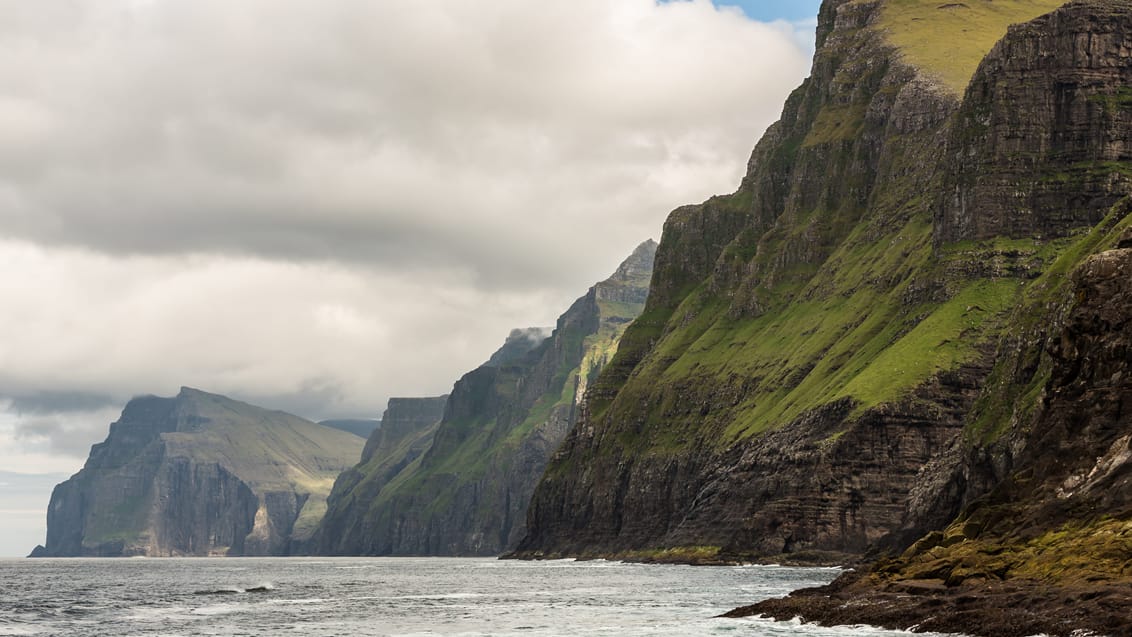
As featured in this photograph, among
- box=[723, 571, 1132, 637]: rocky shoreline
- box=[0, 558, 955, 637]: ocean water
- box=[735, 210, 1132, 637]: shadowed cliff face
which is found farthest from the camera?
box=[0, 558, 955, 637]: ocean water

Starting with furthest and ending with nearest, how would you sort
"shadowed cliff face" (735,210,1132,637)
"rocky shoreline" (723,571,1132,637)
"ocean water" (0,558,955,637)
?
"ocean water" (0,558,955,637) < "shadowed cliff face" (735,210,1132,637) < "rocky shoreline" (723,571,1132,637)

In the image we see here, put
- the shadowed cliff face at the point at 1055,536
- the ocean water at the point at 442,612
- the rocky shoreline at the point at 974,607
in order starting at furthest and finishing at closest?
the ocean water at the point at 442,612
the shadowed cliff face at the point at 1055,536
the rocky shoreline at the point at 974,607

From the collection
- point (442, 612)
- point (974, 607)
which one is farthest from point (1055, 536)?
point (442, 612)

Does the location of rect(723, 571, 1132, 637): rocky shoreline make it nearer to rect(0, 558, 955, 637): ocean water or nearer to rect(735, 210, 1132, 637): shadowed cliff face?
rect(735, 210, 1132, 637): shadowed cliff face

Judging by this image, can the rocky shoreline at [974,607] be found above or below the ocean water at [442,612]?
above

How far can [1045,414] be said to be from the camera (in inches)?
4806

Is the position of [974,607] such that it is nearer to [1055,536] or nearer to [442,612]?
[1055,536]

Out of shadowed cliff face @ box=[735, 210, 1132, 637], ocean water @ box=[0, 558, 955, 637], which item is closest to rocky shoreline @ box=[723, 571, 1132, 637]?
shadowed cliff face @ box=[735, 210, 1132, 637]

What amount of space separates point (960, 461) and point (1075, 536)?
327 ft

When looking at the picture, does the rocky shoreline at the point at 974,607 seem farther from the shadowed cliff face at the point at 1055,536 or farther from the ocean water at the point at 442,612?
the ocean water at the point at 442,612

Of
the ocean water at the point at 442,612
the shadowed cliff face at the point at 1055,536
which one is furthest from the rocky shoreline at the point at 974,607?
the ocean water at the point at 442,612

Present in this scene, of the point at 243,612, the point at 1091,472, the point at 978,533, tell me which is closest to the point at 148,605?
the point at 243,612

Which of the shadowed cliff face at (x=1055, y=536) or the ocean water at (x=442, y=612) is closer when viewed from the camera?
the shadowed cliff face at (x=1055, y=536)

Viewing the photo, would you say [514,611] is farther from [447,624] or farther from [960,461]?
[960,461]
